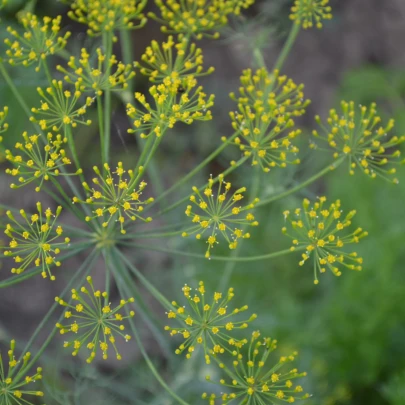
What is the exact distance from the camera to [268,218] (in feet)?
16.5

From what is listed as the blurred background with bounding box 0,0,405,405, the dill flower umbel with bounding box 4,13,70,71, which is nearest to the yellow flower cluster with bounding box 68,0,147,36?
the dill flower umbel with bounding box 4,13,70,71

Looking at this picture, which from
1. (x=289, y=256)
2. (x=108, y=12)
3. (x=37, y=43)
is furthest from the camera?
(x=289, y=256)

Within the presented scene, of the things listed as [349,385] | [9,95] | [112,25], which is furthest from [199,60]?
[349,385]

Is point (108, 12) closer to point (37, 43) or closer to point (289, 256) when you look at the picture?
point (37, 43)

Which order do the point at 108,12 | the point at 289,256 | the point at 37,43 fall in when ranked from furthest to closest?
the point at 289,256, the point at 108,12, the point at 37,43

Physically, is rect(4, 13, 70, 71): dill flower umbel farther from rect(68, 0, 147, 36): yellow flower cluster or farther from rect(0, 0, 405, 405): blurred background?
rect(0, 0, 405, 405): blurred background

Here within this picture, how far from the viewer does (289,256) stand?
4.83 meters

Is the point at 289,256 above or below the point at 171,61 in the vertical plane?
below

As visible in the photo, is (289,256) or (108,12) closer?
(108,12)

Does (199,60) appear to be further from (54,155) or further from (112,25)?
(54,155)

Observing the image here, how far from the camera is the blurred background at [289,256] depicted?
147 inches

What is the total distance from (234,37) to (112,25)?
91 cm

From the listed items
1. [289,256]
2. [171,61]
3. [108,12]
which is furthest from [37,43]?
[289,256]

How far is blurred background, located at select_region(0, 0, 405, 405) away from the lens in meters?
3.72
